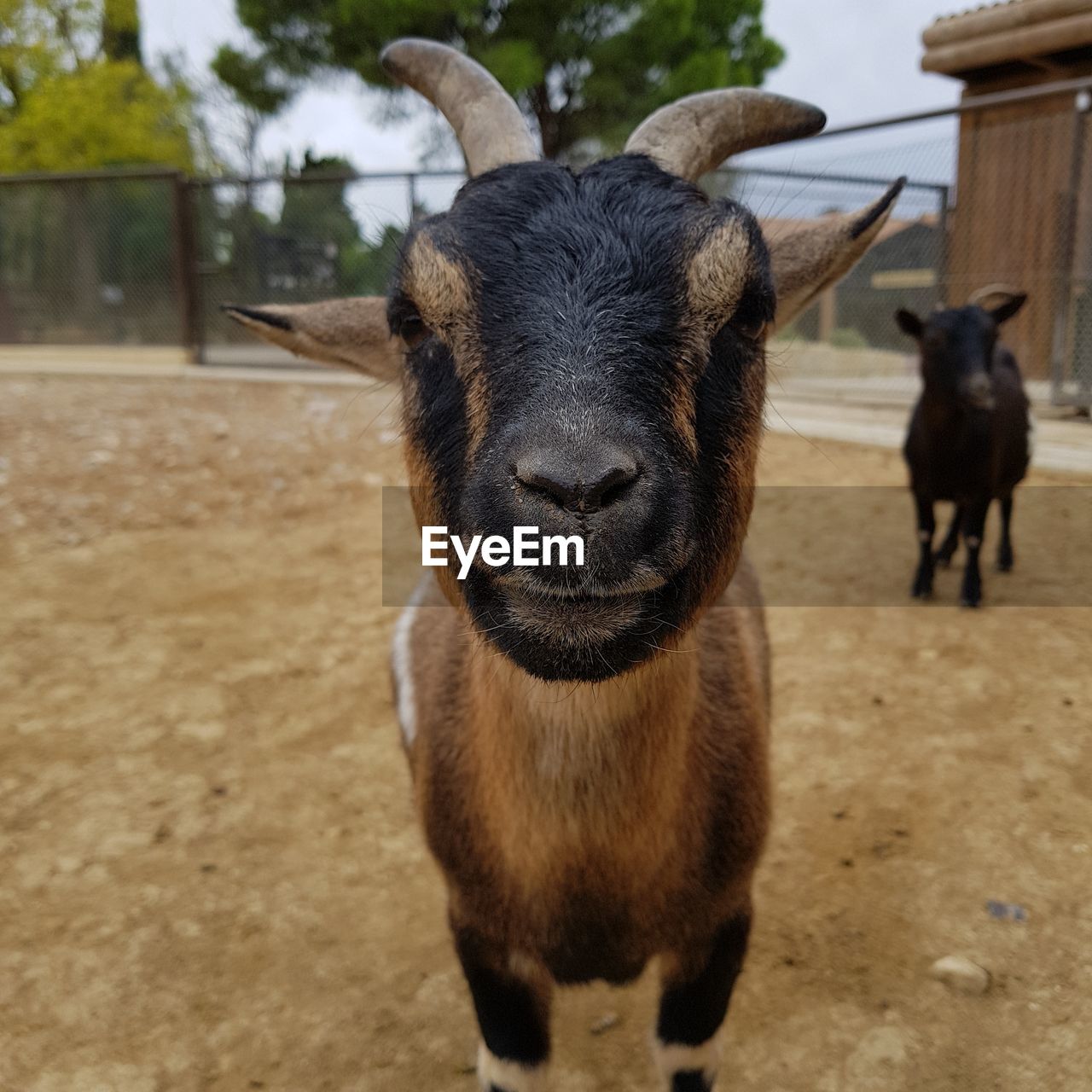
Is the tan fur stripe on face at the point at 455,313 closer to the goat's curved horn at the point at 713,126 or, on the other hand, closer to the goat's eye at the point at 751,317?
the goat's eye at the point at 751,317

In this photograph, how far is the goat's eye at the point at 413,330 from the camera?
2.05m

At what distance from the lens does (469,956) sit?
2408mm

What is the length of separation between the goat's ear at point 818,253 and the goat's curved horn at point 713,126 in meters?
0.34

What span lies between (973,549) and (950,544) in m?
0.83

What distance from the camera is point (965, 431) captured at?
6109mm

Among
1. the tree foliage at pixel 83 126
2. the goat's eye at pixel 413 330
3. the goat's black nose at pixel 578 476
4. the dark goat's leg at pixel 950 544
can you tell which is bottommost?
the dark goat's leg at pixel 950 544

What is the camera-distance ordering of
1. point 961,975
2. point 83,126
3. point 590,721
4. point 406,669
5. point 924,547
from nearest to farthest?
1. point 590,721
2. point 961,975
3. point 406,669
4. point 924,547
5. point 83,126

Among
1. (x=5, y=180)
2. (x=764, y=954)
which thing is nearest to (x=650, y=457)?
(x=764, y=954)

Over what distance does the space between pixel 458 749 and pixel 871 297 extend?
11238 millimetres

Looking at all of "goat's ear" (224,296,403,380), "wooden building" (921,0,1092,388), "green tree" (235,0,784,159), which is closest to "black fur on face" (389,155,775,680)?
"goat's ear" (224,296,403,380)

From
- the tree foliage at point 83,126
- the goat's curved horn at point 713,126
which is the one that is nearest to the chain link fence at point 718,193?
the goat's curved horn at point 713,126

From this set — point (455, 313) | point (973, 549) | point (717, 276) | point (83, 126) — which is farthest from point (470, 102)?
point (83, 126)

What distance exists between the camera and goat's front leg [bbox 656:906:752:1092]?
7.92 feet

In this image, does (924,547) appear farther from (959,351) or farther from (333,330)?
(333,330)
